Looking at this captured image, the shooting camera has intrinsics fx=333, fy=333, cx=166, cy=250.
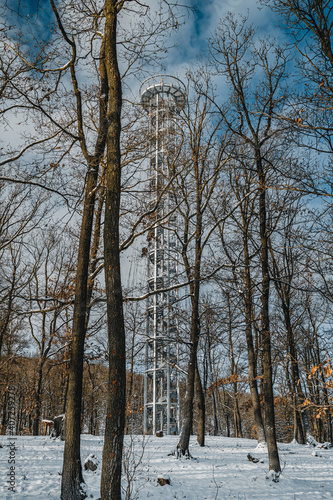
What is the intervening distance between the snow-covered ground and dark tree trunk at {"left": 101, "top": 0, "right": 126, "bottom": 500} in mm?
1209

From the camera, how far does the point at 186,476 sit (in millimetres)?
7535

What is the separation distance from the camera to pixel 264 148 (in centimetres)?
998

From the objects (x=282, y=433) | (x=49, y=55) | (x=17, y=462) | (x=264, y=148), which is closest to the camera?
(x=49, y=55)

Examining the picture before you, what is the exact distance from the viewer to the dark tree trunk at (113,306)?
142 inches

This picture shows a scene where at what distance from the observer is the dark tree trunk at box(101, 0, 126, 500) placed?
11.8 feet

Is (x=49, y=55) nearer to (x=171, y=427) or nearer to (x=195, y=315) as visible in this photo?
(x=195, y=315)

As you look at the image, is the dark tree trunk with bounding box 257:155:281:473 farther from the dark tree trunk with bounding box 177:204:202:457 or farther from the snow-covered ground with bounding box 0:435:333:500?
the dark tree trunk with bounding box 177:204:202:457

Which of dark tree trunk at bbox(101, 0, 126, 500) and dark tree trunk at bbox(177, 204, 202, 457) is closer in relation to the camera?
dark tree trunk at bbox(101, 0, 126, 500)

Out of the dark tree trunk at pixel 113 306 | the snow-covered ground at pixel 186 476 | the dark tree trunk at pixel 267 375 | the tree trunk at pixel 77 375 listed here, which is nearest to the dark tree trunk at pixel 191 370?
the snow-covered ground at pixel 186 476

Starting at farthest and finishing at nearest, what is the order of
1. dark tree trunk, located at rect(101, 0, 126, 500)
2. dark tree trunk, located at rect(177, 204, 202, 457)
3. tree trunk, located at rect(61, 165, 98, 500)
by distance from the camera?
dark tree trunk, located at rect(177, 204, 202, 457), tree trunk, located at rect(61, 165, 98, 500), dark tree trunk, located at rect(101, 0, 126, 500)

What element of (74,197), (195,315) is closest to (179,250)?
(195,315)

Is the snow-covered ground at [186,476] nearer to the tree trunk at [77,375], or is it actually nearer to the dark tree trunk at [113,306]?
the tree trunk at [77,375]

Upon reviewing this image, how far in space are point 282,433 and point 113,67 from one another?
39.4 meters

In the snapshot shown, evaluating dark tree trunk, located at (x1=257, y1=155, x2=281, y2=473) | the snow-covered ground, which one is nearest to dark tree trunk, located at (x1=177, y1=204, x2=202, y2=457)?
the snow-covered ground
